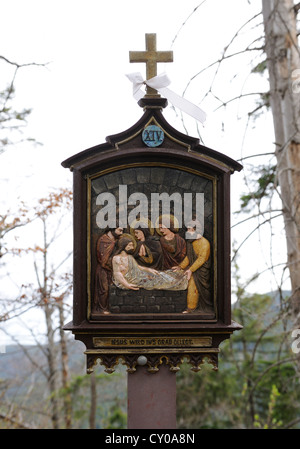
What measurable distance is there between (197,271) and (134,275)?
0.37 m

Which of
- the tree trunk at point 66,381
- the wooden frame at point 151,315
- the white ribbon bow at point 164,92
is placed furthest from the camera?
the tree trunk at point 66,381

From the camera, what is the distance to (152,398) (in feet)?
9.83

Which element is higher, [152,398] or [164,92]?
[164,92]

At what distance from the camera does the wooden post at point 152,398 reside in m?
2.97

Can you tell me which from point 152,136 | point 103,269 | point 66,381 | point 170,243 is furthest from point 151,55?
point 66,381

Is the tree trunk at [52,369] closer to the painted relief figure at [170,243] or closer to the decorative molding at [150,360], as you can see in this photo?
the decorative molding at [150,360]

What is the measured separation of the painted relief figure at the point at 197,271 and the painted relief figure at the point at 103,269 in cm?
38

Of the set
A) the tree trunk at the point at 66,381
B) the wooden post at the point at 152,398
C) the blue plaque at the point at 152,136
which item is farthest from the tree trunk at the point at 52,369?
the blue plaque at the point at 152,136

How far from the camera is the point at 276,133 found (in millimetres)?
4180

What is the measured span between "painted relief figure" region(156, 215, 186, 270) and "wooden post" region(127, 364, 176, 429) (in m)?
0.61

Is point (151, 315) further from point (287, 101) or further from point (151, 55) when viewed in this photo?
point (287, 101)
